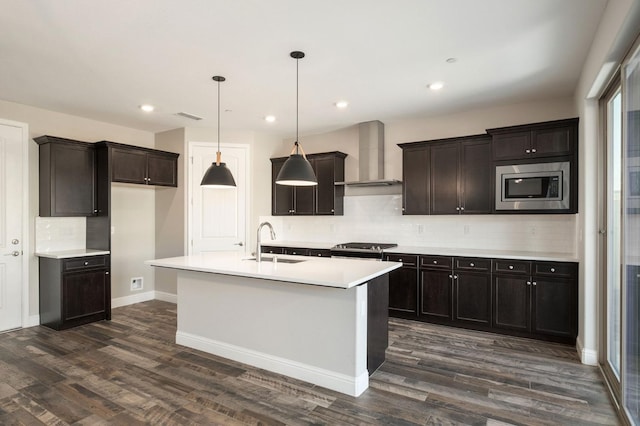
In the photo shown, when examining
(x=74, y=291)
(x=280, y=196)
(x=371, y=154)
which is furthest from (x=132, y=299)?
(x=371, y=154)

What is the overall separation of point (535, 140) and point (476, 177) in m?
0.74

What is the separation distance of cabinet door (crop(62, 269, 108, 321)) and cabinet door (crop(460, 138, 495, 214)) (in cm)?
478

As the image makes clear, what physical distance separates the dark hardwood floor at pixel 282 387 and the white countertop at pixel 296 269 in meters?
0.89

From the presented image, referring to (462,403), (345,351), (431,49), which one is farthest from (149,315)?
(431,49)

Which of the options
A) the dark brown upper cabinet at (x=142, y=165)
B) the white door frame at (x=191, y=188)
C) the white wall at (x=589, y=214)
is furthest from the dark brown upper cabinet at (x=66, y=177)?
the white wall at (x=589, y=214)

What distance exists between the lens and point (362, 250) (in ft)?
15.7

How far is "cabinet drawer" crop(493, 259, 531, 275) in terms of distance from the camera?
3932 millimetres

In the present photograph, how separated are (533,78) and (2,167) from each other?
6.02 metres

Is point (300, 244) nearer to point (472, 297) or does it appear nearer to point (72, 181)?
point (472, 297)

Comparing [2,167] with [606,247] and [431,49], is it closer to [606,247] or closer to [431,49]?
[431,49]

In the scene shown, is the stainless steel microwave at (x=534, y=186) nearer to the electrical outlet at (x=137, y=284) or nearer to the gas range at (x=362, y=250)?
the gas range at (x=362, y=250)

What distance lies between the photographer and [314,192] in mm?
5664

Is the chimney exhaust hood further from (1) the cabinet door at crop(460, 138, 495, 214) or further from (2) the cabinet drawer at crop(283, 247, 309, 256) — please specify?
(2) the cabinet drawer at crop(283, 247, 309, 256)

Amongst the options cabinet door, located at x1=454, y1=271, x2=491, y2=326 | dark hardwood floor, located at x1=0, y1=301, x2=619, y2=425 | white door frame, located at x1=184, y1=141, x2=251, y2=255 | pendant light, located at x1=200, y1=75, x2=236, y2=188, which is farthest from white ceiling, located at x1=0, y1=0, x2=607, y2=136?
dark hardwood floor, located at x1=0, y1=301, x2=619, y2=425
